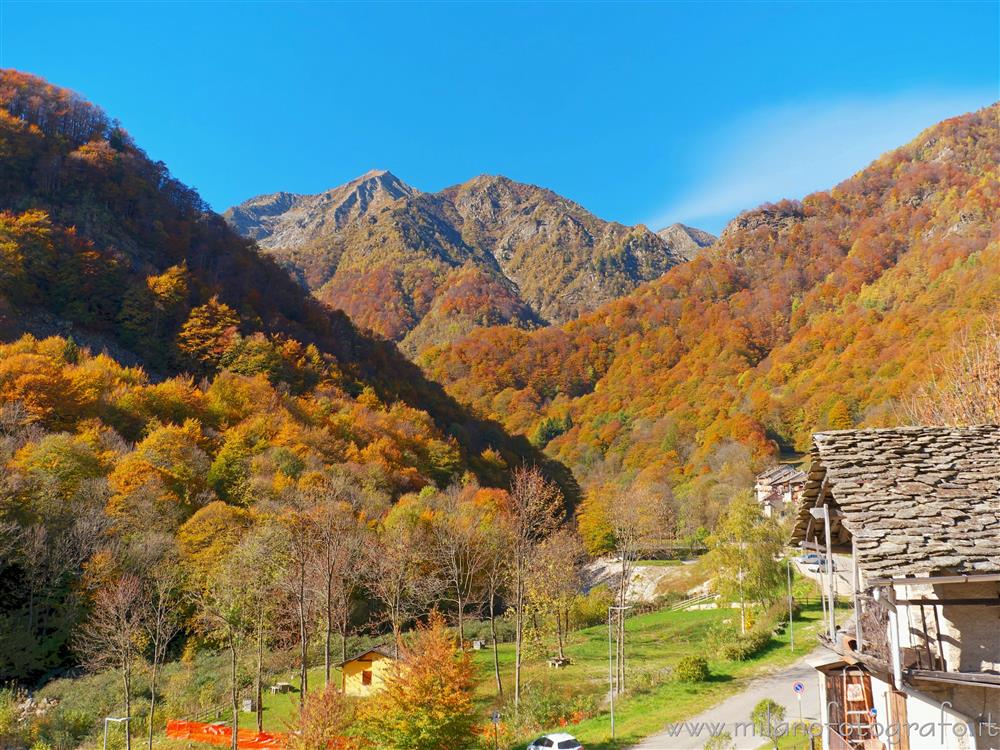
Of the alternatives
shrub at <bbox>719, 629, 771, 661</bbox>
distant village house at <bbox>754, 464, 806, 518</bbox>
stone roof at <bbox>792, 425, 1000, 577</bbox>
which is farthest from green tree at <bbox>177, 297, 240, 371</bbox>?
stone roof at <bbox>792, 425, 1000, 577</bbox>

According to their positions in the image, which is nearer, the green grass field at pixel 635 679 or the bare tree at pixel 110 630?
the green grass field at pixel 635 679

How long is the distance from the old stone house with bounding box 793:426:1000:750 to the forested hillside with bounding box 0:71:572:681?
43.1 metres

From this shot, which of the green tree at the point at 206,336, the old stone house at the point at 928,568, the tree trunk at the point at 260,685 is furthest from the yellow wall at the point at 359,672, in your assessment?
the green tree at the point at 206,336

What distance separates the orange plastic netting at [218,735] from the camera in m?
26.8

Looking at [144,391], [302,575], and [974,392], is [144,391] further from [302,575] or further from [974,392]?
[974,392]

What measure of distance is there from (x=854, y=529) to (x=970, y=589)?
1.69 m

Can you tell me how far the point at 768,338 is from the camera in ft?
506

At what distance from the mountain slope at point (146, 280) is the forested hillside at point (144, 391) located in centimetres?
27

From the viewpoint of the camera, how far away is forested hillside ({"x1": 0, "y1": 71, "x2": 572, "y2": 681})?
4344 centimetres

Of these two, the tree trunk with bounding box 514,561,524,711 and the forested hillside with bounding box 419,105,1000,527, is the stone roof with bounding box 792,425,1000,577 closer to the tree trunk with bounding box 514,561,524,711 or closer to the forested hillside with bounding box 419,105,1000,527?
the tree trunk with bounding box 514,561,524,711

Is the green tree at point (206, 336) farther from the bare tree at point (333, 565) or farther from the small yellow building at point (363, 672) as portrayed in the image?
the small yellow building at point (363, 672)

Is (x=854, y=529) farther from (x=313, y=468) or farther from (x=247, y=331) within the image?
(x=247, y=331)

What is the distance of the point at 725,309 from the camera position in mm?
167875

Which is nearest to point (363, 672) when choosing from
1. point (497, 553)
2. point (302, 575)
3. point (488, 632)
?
point (302, 575)
